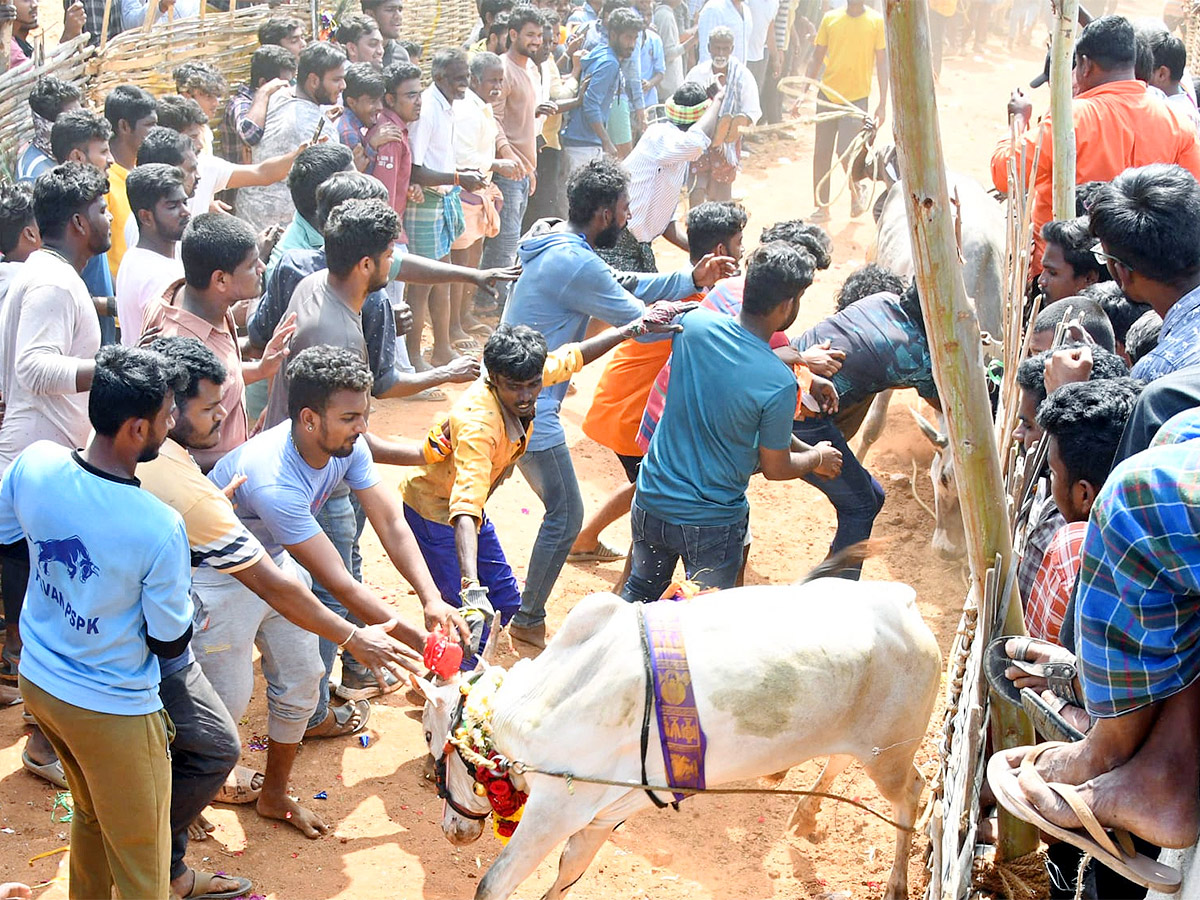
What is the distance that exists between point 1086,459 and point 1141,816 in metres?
1.45

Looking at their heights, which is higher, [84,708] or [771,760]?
[84,708]

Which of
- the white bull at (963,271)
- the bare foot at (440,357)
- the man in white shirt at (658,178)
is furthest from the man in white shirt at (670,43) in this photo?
the bare foot at (440,357)

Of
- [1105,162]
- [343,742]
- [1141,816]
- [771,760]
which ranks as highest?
[1105,162]

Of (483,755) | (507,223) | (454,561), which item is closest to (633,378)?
(454,561)

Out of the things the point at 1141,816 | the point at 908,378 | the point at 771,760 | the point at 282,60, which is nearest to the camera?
the point at 1141,816

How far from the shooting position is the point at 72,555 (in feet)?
11.7

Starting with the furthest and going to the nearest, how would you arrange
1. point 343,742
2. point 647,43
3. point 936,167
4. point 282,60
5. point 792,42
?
point 792,42, point 647,43, point 282,60, point 343,742, point 936,167

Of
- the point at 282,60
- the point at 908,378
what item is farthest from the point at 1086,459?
the point at 282,60

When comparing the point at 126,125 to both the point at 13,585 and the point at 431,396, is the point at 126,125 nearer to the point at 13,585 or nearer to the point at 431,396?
the point at 431,396

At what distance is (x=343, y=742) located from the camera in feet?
18.5

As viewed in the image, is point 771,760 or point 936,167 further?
point 771,760

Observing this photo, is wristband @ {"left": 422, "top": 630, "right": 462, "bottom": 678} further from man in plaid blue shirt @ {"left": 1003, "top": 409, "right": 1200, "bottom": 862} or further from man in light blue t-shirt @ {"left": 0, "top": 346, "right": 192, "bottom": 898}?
man in plaid blue shirt @ {"left": 1003, "top": 409, "right": 1200, "bottom": 862}

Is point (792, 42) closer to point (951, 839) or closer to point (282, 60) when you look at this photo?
point (282, 60)

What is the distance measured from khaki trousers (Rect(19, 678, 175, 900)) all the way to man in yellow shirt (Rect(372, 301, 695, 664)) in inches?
53.9
